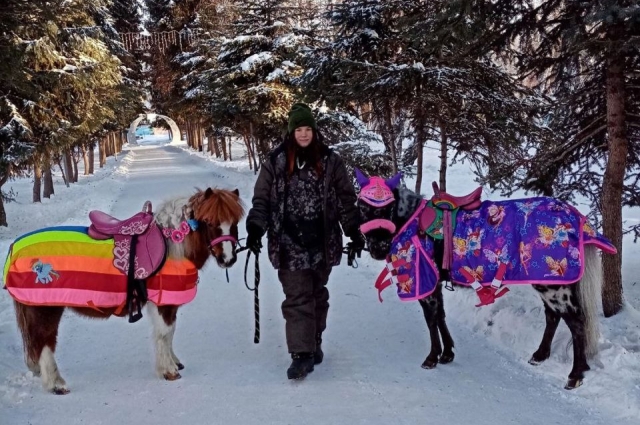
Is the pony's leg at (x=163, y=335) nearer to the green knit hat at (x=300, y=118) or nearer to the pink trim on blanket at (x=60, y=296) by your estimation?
the pink trim on blanket at (x=60, y=296)

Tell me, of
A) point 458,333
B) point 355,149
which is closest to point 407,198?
point 458,333

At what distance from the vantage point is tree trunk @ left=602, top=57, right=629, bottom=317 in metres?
4.95

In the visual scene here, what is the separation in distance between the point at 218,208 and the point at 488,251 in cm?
225

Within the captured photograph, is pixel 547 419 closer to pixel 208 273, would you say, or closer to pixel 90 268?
pixel 90 268

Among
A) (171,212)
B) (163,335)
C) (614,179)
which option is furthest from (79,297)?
(614,179)

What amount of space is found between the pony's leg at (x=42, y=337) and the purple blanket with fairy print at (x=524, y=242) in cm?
332

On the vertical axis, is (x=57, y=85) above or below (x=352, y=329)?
above

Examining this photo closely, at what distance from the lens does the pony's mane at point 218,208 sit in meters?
3.95

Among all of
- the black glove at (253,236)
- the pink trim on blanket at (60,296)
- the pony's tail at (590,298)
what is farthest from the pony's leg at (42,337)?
the pony's tail at (590,298)

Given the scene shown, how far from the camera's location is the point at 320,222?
164 inches

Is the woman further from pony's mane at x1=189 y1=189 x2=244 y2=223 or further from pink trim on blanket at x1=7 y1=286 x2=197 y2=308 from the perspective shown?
pink trim on blanket at x1=7 y1=286 x2=197 y2=308

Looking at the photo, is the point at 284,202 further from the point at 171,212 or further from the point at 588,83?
the point at 588,83

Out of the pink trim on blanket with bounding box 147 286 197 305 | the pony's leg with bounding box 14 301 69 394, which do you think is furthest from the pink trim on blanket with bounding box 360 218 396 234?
the pony's leg with bounding box 14 301 69 394

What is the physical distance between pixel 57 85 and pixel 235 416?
13.4 m
